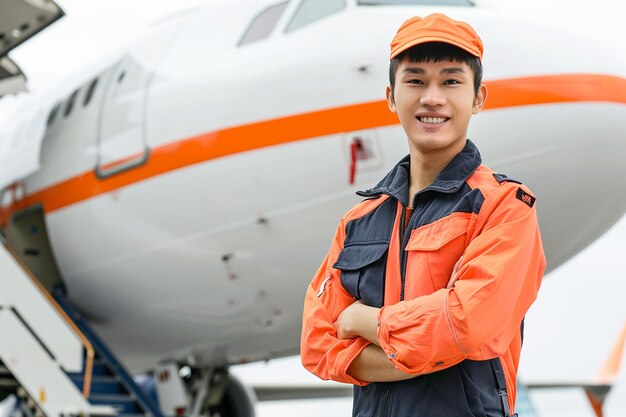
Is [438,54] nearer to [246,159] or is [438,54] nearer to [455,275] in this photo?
[455,275]

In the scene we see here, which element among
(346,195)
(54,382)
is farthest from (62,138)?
(346,195)

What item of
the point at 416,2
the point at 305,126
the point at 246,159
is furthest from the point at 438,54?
the point at 416,2

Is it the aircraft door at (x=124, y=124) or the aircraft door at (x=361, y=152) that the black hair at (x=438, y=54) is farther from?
the aircraft door at (x=124, y=124)

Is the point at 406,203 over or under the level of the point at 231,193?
over

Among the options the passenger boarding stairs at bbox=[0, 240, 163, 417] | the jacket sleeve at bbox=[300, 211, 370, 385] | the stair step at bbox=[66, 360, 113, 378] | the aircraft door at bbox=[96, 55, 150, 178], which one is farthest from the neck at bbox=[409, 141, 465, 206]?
the stair step at bbox=[66, 360, 113, 378]

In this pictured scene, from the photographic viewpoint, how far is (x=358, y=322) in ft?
5.93

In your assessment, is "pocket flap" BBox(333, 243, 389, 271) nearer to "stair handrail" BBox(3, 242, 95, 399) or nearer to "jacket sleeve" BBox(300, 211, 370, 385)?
"jacket sleeve" BBox(300, 211, 370, 385)

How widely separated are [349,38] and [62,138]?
9.48 feet

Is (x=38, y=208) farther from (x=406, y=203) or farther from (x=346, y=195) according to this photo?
(x=406, y=203)

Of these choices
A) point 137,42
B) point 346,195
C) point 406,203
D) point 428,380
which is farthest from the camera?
point 137,42

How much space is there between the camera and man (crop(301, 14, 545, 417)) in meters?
→ 1.65

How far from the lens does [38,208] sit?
24.4ft

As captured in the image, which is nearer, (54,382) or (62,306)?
(54,382)

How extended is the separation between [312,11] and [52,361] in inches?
121
